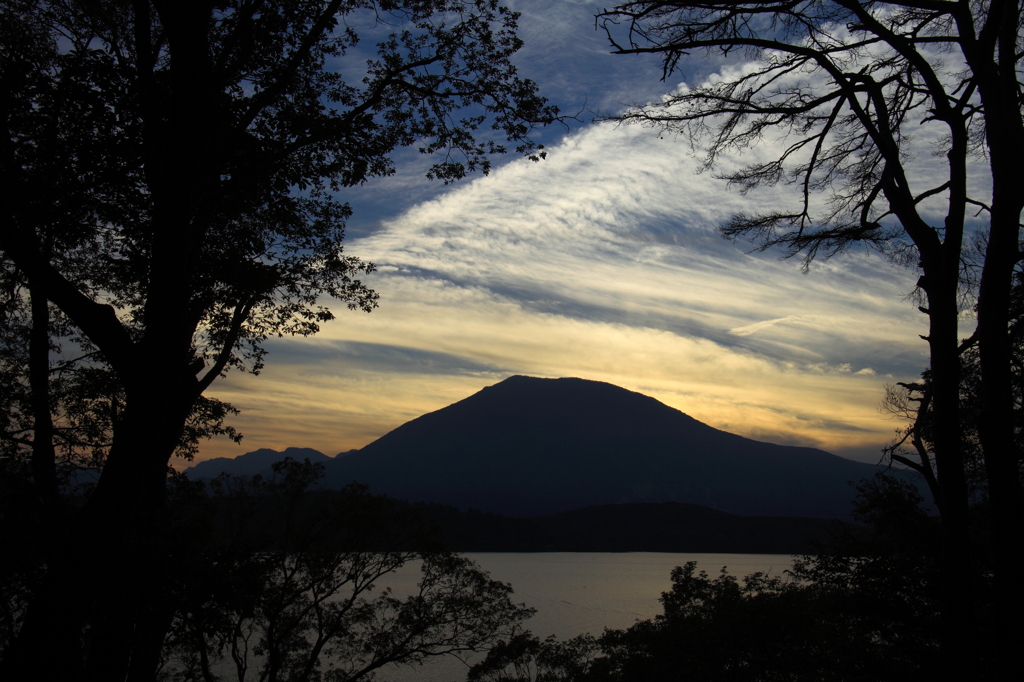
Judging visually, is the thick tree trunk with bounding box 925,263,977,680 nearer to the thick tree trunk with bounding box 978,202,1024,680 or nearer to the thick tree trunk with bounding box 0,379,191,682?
the thick tree trunk with bounding box 978,202,1024,680

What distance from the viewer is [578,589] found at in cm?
9162

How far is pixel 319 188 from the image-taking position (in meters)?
8.89

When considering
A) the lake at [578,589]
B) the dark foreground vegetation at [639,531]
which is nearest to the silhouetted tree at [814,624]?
the lake at [578,589]

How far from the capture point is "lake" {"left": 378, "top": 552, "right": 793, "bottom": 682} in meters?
53.0

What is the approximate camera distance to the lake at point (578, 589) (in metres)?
53.0

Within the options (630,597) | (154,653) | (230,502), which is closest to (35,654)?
(154,653)

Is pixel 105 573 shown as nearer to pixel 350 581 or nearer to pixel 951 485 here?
pixel 951 485

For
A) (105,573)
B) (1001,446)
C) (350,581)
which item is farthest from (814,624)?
(105,573)

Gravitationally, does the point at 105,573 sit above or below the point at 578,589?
above

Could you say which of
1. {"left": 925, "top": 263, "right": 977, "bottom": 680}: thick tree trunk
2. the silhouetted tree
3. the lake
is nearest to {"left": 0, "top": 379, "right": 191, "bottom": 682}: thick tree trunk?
{"left": 925, "top": 263, "right": 977, "bottom": 680}: thick tree trunk

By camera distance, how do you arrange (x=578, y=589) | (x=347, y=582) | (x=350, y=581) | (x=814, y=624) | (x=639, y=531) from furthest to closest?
(x=639, y=531)
(x=578, y=589)
(x=350, y=581)
(x=347, y=582)
(x=814, y=624)

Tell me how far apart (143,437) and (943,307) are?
7353mm

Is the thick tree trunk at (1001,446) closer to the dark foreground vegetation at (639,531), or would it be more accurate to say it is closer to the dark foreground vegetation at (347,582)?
the dark foreground vegetation at (347,582)

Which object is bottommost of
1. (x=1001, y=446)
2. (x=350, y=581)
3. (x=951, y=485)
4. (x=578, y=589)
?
(x=578, y=589)
